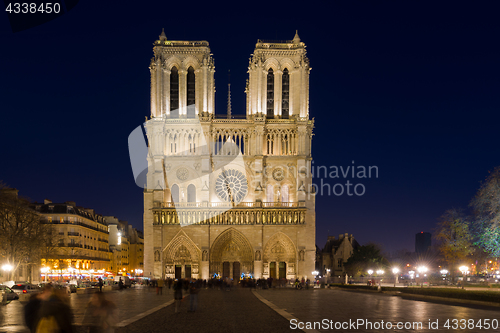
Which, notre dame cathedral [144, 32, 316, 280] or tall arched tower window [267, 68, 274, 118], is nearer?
notre dame cathedral [144, 32, 316, 280]

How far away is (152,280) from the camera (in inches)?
2360

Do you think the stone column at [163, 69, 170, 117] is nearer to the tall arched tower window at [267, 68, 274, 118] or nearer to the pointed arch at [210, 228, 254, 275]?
the tall arched tower window at [267, 68, 274, 118]

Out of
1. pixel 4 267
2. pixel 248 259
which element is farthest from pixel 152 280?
pixel 4 267

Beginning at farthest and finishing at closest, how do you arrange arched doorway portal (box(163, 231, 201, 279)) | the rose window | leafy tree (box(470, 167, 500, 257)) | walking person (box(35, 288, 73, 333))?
1. the rose window
2. arched doorway portal (box(163, 231, 201, 279))
3. leafy tree (box(470, 167, 500, 257))
4. walking person (box(35, 288, 73, 333))

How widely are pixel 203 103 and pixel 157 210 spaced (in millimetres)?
13741

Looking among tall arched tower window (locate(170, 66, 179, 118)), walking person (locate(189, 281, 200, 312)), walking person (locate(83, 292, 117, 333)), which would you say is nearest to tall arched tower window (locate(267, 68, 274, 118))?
tall arched tower window (locate(170, 66, 179, 118))

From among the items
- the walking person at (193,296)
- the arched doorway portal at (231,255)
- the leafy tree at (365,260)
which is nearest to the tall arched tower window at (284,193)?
the arched doorway portal at (231,255)

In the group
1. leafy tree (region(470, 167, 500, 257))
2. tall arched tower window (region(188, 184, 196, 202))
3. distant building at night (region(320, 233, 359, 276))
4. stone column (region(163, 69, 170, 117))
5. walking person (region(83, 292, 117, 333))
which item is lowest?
distant building at night (region(320, 233, 359, 276))

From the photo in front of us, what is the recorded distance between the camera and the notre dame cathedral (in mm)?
63688

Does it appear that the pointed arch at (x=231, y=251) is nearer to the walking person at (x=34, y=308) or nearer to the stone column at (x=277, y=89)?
the stone column at (x=277, y=89)

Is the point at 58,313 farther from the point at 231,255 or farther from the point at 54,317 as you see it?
the point at 231,255

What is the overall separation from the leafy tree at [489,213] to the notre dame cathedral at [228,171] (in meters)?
30.3

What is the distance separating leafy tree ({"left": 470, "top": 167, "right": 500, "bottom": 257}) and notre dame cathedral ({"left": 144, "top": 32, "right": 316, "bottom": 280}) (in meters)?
30.3

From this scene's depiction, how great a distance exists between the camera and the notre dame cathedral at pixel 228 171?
209ft
